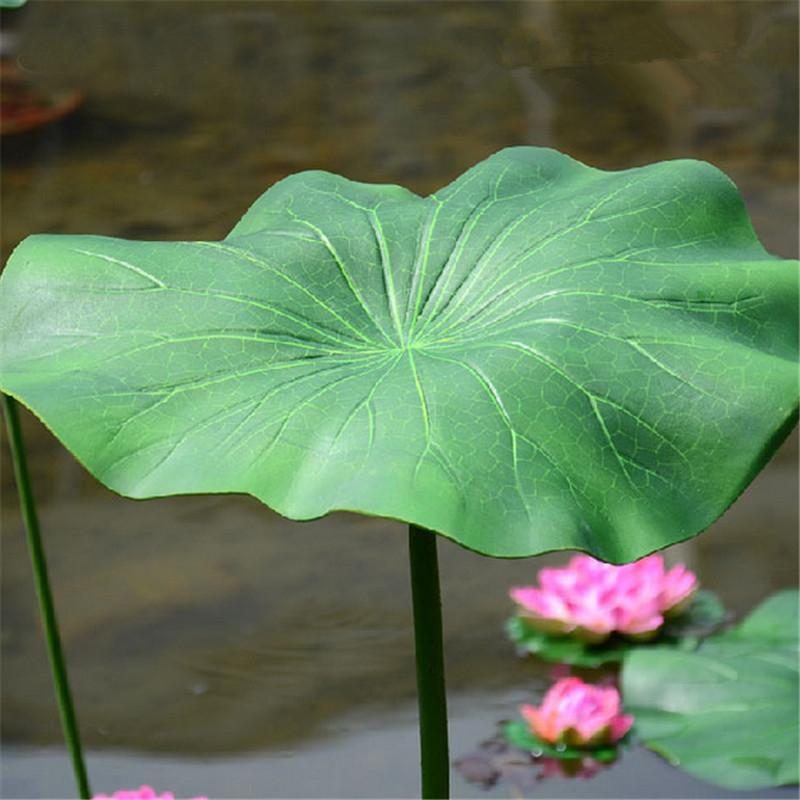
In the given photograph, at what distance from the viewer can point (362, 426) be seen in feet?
1.99

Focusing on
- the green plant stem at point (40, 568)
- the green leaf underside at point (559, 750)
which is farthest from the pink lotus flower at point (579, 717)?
the green plant stem at point (40, 568)

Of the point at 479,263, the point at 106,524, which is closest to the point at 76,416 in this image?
the point at 479,263

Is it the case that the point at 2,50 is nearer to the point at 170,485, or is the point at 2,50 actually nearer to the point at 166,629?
the point at 166,629

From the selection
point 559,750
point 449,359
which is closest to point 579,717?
point 559,750

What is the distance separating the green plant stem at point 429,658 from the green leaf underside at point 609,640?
0.68 meters

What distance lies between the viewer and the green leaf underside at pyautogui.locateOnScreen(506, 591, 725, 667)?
1.35 metres

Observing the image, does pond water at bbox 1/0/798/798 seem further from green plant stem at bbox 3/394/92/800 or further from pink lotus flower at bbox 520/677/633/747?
green plant stem at bbox 3/394/92/800

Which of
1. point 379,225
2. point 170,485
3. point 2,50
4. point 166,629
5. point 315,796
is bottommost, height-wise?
point 315,796

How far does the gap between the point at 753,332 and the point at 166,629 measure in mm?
904

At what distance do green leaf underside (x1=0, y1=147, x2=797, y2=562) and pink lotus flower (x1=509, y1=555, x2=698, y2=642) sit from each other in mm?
607

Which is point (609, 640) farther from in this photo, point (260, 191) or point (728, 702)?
point (260, 191)

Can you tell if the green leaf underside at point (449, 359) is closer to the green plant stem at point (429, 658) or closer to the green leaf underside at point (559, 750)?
the green plant stem at point (429, 658)

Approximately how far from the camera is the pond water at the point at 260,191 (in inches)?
52.2

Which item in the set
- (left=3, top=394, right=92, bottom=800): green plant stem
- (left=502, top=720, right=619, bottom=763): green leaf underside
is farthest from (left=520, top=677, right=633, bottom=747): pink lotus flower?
(left=3, top=394, right=92, bottom=800): green plant stem
